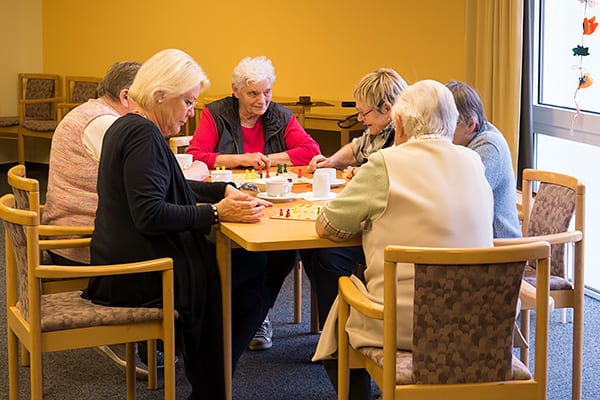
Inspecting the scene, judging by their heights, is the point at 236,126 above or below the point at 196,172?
above

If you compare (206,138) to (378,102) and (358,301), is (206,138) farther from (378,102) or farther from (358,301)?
(358,301)

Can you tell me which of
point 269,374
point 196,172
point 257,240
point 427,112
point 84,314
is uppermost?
point 427,112

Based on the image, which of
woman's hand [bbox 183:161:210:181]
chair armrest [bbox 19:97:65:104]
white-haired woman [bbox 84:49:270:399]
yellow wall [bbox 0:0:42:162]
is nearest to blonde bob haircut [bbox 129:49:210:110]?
white-haired woman [bbox 84:49:270:399]

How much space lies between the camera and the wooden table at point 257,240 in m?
2.68

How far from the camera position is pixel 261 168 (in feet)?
13.2

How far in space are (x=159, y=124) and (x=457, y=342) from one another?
47.4 inches

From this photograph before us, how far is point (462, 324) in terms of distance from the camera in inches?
87.7

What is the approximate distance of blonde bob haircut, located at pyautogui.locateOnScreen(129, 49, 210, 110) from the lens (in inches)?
113

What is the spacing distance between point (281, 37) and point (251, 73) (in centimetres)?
272

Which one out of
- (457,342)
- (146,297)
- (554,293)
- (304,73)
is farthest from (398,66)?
(457,342)

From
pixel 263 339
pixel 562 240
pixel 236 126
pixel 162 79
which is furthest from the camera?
pixel 236 126

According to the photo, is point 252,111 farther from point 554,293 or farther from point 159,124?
point 554,293

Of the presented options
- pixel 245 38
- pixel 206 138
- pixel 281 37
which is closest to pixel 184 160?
pixel 206 138

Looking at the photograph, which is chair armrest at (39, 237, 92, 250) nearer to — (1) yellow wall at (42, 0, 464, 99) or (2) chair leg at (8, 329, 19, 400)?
(2) chair leg at (8, 329, 19, 400)
